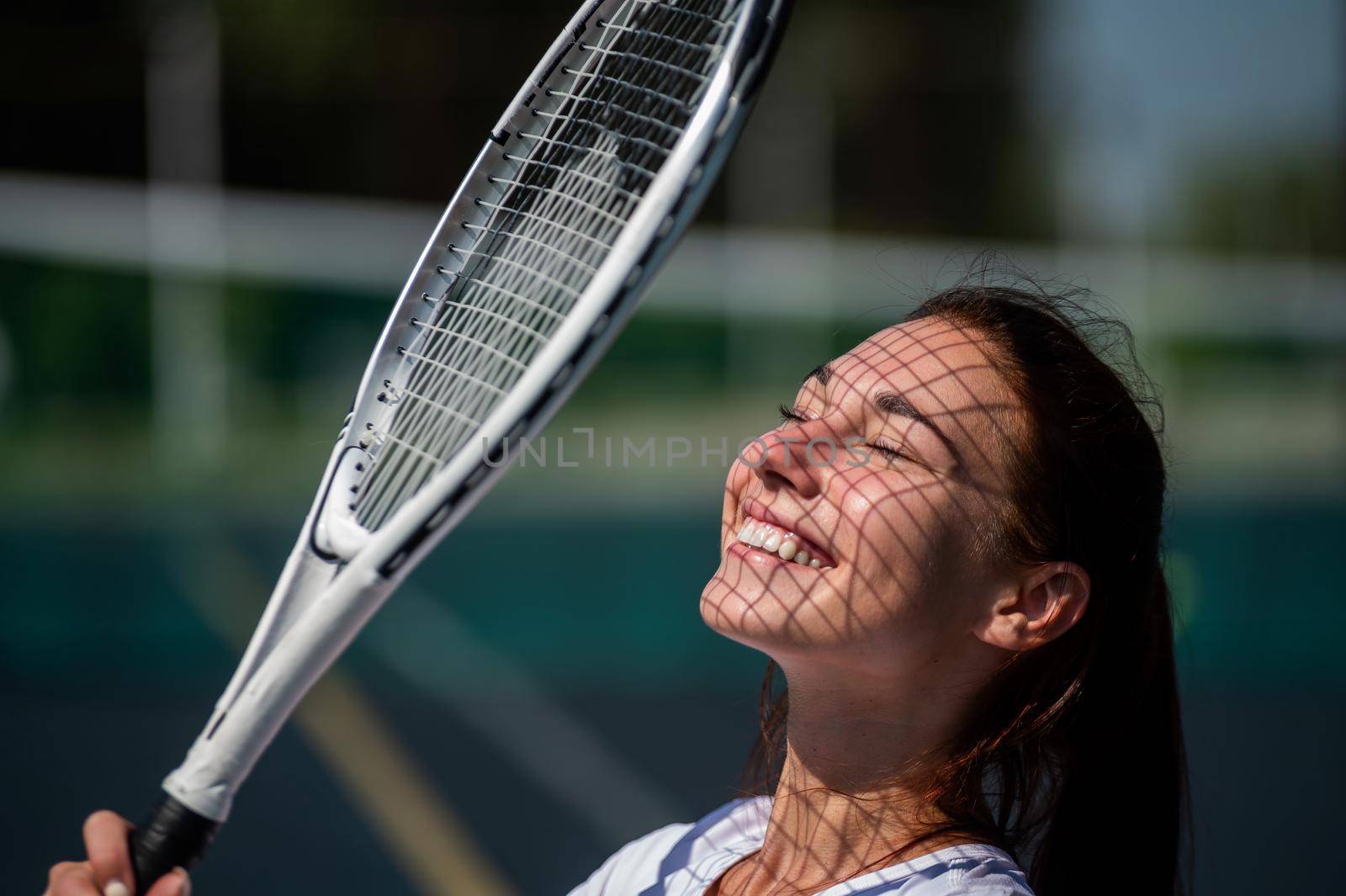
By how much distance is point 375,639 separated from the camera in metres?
6.24

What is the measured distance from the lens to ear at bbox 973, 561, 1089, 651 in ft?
4.25

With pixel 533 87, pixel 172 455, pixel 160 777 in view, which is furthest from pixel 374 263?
pixel 533 87

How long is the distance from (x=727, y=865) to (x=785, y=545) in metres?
0.38

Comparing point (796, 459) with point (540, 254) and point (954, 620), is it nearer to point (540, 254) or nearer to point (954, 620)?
point (954, 620)

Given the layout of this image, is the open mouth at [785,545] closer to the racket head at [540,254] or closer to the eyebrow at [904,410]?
the eyebrow at [904,410]

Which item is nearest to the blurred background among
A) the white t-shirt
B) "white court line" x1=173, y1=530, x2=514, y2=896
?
"white court line" x1=173, y1=530, x2=514, y2=896

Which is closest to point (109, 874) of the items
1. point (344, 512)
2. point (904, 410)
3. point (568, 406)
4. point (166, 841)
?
point (166, 841)

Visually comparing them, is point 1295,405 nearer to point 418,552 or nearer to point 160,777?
point 160,777

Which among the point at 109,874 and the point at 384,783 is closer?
the point at 109,874

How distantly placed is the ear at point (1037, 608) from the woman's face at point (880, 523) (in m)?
0.02

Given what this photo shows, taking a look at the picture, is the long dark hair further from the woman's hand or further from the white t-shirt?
the woman's hand

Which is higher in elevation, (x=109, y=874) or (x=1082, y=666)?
(x=1082, y=666)

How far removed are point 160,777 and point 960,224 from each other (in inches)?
366

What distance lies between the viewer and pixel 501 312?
57.9 inches
